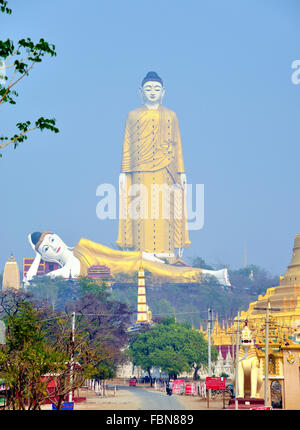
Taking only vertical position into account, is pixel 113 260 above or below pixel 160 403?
above

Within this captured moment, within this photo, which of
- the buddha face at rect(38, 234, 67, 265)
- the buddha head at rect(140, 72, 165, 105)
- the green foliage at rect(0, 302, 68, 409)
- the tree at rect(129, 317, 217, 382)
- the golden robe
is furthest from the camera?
the buddha head at rect(140, 72, 165, 105)

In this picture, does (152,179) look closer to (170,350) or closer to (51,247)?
(51,247)

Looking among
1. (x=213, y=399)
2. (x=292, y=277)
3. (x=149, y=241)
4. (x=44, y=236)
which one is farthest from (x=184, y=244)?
(x=213, y=399)

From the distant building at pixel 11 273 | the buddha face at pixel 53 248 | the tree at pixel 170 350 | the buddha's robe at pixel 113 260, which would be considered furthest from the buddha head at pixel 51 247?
the tree at pixel 170 350

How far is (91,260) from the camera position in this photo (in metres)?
144

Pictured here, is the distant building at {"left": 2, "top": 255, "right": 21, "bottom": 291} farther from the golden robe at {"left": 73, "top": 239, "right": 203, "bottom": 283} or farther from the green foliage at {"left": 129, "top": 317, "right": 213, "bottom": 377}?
the green foliage at {"left": 129, "top": 317, "right": 213, "bottom": 377}

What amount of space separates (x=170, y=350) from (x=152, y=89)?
82.2 meters

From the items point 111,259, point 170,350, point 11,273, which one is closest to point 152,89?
point 111,259

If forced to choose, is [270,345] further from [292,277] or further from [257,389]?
[292,277]

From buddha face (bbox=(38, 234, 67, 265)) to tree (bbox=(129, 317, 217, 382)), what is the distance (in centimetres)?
6876

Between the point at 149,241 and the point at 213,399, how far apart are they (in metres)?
101

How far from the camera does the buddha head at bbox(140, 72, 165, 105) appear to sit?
→ 147875 mm

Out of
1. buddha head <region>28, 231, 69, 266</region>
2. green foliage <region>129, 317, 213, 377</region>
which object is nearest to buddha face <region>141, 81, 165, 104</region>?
buddha head <region>28, 231, 69, 266</region>

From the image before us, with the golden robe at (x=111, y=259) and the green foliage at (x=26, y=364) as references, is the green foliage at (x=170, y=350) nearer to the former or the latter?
the green foliage at (x=26, y=364)
